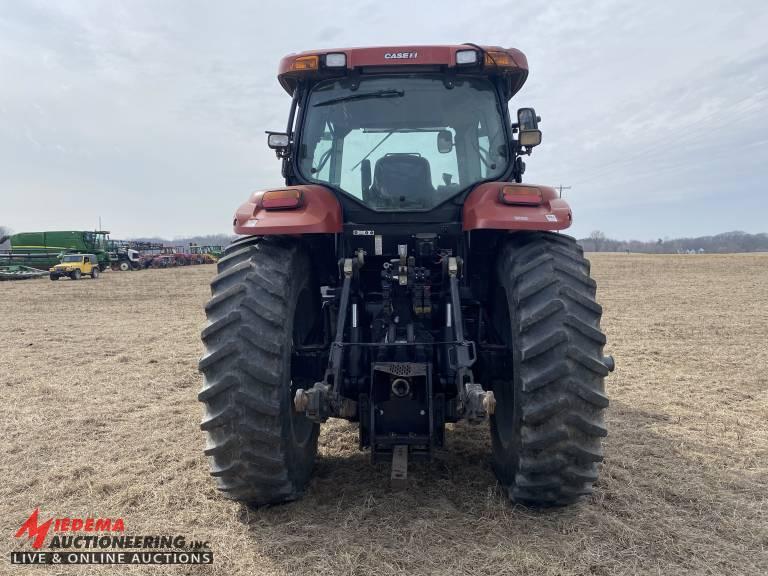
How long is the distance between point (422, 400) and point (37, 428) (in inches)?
147

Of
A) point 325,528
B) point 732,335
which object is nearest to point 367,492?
point 325,528

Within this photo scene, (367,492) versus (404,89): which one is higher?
(404,89)

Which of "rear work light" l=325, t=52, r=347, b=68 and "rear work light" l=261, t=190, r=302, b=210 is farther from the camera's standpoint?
"rear work light" l=325, t=52, r=347, b=68

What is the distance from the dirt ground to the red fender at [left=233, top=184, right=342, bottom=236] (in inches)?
64.6

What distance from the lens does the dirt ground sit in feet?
9.28

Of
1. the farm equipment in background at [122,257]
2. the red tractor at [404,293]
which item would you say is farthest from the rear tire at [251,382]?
the farm equipment in background at [122,257]

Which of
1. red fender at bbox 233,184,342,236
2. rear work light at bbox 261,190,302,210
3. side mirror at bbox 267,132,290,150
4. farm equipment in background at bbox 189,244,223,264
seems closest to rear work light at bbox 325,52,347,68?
side mirror at bbox 267,132,290,150

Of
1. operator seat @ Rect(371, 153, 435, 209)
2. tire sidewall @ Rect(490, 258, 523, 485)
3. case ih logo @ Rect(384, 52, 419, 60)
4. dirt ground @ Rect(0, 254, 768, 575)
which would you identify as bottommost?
dirt ground @ Rect(0, 254, 768, 575)

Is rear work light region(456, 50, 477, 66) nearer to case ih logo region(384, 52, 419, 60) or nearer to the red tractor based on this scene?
the red tractor

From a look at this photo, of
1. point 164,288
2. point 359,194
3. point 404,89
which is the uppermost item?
point 404,89

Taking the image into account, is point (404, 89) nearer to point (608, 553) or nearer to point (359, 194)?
point (359, 194)

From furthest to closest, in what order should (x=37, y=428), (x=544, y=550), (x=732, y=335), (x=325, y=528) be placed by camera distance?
1. (x=732, y=335)
2. (x=37, y=428)
3. (x=325, y=528)
4. (x=544, y=550)

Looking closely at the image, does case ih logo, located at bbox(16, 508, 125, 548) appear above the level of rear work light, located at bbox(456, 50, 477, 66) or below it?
below

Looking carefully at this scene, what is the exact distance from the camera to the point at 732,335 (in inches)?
359
